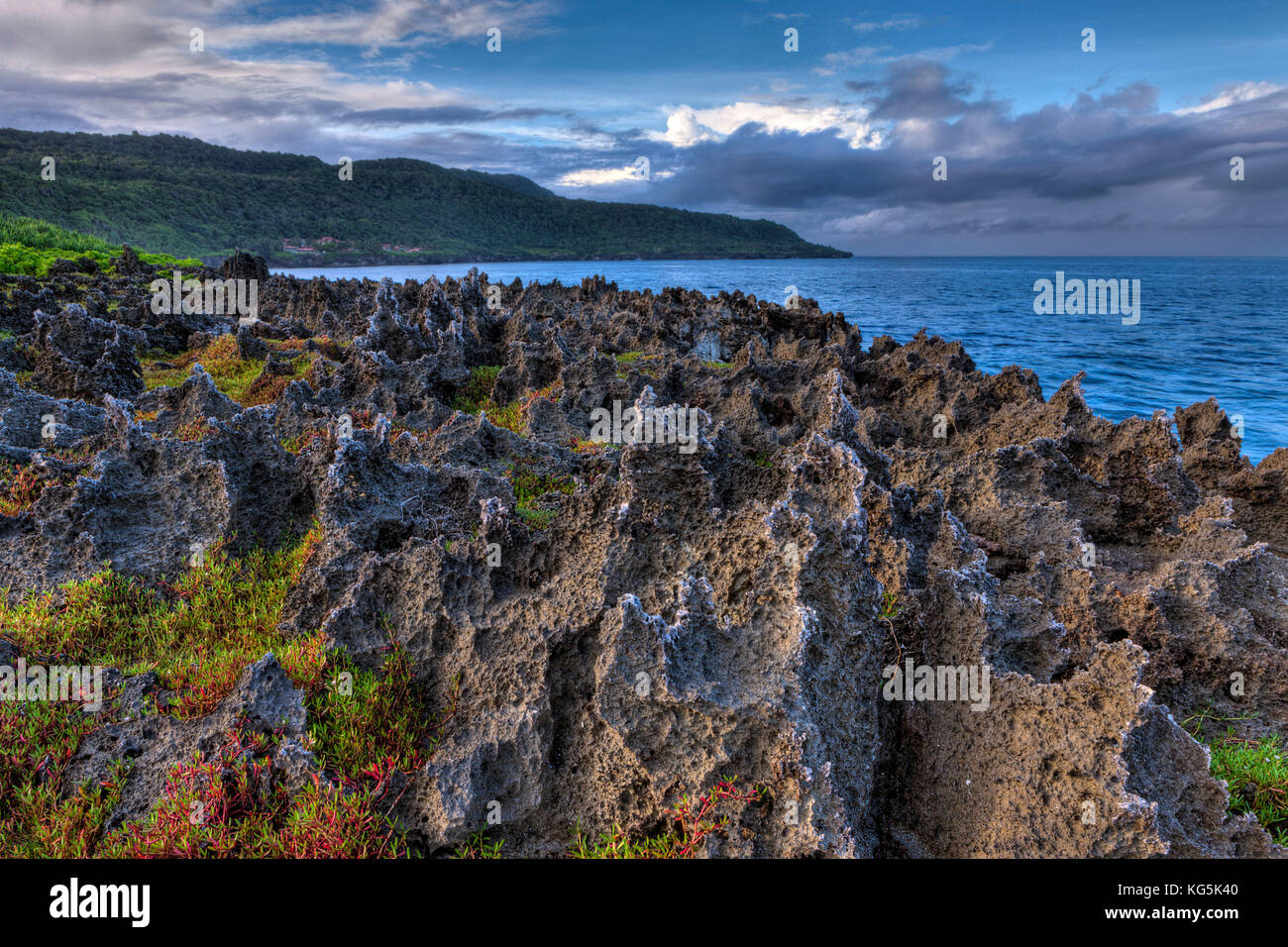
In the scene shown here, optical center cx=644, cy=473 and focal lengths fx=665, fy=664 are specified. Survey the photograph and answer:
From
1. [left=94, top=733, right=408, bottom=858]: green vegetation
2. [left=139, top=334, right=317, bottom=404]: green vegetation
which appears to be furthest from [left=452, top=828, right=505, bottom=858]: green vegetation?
[left=139, top=334, right=317, bottom=404]: green vegetation

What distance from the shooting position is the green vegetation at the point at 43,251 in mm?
31156

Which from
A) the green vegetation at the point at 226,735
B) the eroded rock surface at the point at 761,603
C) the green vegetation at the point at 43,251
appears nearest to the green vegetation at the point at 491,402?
the eroded rock surface at the point at 761,603

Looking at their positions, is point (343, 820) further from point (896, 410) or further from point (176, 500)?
point (896, 410)

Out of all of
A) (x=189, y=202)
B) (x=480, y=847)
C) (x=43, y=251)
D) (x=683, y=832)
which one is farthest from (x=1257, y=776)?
(x=189, y=202)

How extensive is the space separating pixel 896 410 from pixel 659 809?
12.2 metres

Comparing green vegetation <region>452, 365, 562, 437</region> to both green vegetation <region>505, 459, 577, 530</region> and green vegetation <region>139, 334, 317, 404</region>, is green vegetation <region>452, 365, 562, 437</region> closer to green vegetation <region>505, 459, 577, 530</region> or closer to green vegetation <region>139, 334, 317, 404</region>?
green vegetation <region>505, 459, 577, 530</region>

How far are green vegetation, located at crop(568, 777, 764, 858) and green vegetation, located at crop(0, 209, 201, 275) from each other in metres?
38.4

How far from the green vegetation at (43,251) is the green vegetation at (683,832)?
126 feet

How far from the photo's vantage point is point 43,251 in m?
38.0

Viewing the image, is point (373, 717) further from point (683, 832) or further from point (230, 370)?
point (230, 370)

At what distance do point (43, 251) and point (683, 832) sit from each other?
5047 centimetres

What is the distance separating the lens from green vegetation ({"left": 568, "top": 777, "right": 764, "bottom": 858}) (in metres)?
4.50

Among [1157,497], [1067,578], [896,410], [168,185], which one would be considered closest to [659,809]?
[1067,578]

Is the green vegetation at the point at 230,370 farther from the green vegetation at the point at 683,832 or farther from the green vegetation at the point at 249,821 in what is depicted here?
the green vegetation at the point at 683,832
